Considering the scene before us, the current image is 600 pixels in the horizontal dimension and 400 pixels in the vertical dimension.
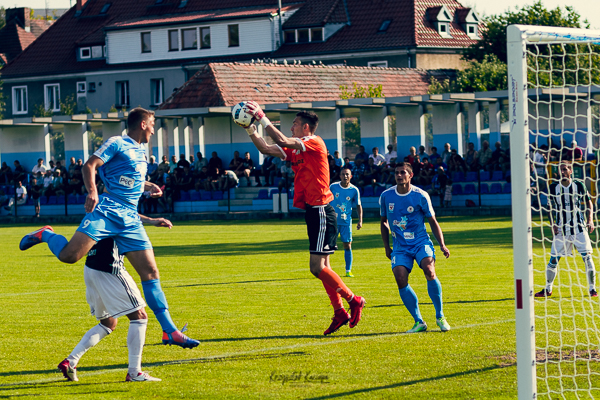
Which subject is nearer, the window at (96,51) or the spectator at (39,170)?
the spectator at (39,170)

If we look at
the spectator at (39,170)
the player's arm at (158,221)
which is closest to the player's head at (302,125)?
the player's arm at (158,221)

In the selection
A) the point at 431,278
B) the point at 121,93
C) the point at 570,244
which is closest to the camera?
the point at 431,278

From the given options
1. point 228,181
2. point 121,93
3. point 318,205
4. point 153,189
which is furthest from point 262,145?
point 121,93

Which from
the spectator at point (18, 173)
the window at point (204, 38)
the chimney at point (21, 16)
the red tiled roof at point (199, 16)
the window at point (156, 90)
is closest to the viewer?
the spectator at point (18, 173)

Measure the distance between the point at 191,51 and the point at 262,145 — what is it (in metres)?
54.7

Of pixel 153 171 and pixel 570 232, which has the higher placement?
pixel 153 171

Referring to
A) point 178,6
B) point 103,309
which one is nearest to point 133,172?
point 103,309

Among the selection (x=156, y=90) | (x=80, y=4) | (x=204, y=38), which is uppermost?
(x=80, y=4)

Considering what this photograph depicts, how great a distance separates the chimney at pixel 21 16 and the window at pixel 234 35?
35.4 meters

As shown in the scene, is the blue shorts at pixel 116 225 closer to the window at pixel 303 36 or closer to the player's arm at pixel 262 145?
the player's arm at pixel 262 145

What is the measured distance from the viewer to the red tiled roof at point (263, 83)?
41.8 meters

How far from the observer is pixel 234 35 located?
199 feet

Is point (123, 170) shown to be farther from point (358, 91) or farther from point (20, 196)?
point (358, 91)

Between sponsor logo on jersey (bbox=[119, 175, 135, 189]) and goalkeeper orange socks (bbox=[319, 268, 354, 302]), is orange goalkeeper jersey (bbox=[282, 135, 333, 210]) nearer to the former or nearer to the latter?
goalkeeper orange socks (bbox=[319, 268, 354, 302])
